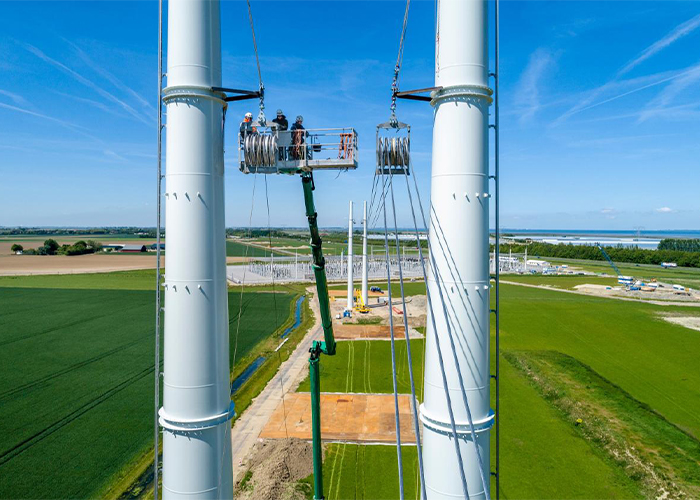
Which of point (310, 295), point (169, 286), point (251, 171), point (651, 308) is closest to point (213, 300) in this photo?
point (169, 286)

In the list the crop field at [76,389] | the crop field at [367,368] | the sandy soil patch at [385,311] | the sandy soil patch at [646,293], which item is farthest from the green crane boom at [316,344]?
the sandy soil patch at [646,293]

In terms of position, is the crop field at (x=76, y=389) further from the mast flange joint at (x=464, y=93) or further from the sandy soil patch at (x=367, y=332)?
the mast flange joint at (x=464, y=93)

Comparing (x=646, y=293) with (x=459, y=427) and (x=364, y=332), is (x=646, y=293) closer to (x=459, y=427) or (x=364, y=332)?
(x=364, y=332)

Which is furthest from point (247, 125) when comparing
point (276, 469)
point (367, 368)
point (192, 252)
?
point (367, 368)

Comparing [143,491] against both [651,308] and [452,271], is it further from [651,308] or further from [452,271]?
[651,308]

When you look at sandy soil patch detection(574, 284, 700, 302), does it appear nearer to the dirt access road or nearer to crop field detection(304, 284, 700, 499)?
crop field detection(304, 284, 700, 499)
